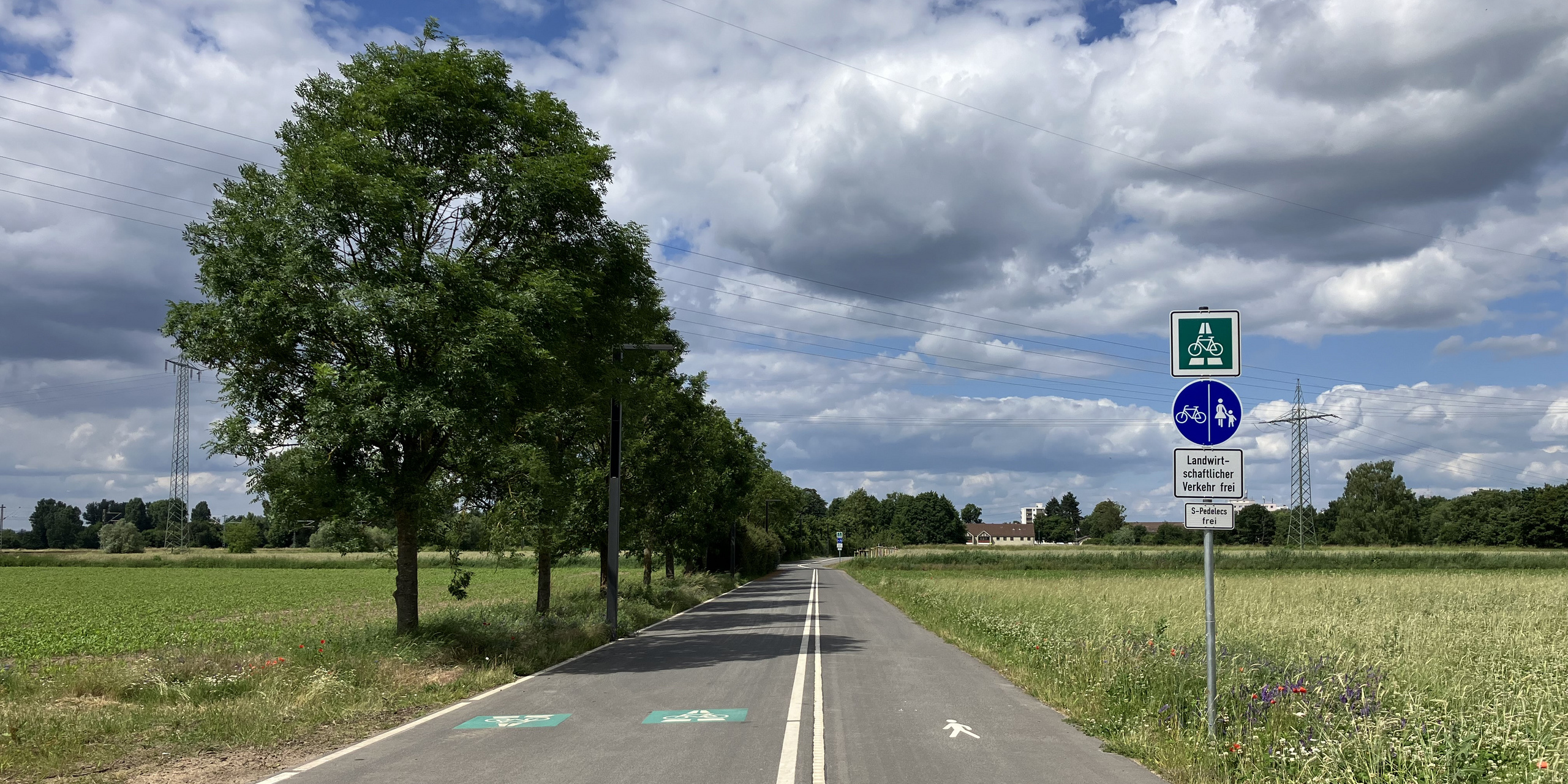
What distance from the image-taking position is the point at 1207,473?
810 cm

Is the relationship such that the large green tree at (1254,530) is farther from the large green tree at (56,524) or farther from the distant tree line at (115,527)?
the large green tree at (56,524)

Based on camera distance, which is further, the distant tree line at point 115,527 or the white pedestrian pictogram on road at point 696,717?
the distant tree line at point 115,527

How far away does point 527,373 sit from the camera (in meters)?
15.8

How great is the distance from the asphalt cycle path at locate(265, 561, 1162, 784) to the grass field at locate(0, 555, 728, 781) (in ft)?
3.25

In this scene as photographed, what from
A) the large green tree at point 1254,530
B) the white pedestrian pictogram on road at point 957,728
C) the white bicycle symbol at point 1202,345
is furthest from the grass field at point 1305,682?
the large green tree at point 1254,530

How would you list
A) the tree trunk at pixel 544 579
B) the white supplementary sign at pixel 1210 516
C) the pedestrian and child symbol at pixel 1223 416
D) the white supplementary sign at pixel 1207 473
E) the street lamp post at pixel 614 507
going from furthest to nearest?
the tree trunk at pixel 544 579, the street lamp post at pixel 614 507, the pedestrian and child symbol at pixel 1223 416, the white supplementary sign at pixel 1207 473, the white supplementary sign at pixel 1210 516

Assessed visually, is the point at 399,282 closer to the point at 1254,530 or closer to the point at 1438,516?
the point at 1438,516

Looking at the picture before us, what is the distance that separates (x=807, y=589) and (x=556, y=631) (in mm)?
29794

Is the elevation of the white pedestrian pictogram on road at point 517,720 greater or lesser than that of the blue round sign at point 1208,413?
lesser

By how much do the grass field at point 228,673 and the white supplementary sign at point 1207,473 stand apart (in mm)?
8866

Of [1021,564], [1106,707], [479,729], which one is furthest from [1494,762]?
[1021,564]

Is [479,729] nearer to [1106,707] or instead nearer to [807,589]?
[1106,707]

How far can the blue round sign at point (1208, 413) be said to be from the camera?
26.9 ft

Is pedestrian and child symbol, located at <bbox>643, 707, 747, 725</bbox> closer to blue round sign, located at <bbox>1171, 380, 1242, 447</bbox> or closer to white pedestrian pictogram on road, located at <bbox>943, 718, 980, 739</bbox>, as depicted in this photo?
white pedestrian pictogram on road, located at <bbox>943, 718, 980, 739</bbox>
